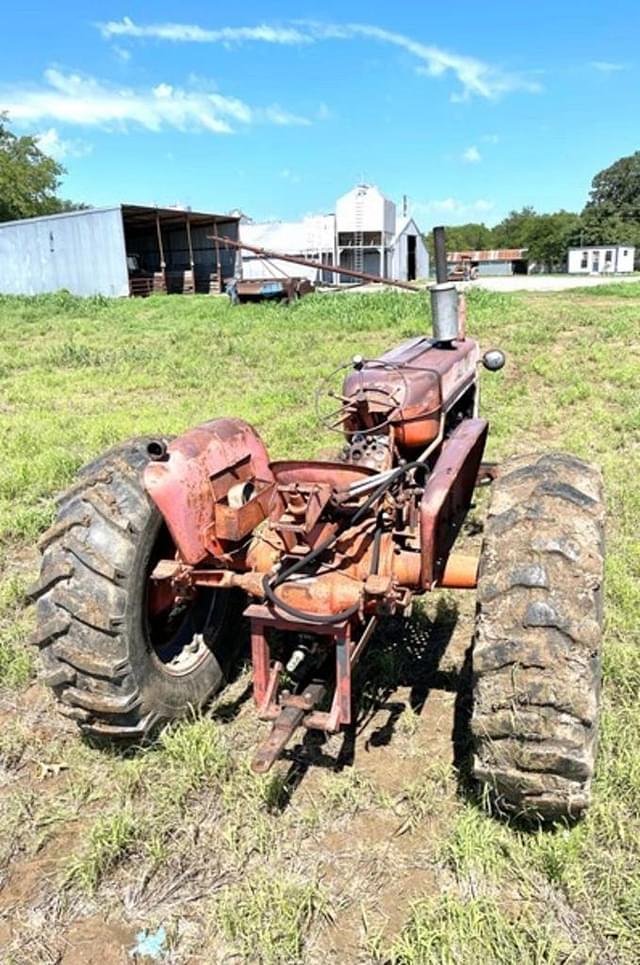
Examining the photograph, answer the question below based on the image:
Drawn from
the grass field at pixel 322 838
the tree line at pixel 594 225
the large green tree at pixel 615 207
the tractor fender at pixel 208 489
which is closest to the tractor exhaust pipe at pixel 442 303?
the grass field at pixel 322 838

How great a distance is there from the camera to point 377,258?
43.7 metres

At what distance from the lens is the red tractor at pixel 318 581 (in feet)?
7.28

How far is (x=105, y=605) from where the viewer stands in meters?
2.58

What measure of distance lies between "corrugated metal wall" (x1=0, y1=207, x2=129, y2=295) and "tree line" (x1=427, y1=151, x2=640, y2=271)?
4368 centimetres

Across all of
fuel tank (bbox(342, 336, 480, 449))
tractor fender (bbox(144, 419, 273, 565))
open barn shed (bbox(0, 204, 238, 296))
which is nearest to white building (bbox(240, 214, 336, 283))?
open barn shed (bbox(0, 204, 238, 296))

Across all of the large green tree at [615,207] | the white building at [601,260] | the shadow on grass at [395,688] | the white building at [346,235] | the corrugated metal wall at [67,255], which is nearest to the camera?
the shadow on grass at [395,688]

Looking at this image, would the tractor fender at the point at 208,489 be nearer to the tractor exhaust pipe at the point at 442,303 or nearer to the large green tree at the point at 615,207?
the tractor exhaust pipe at the point at 442,303

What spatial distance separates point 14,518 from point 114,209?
83.0 feet

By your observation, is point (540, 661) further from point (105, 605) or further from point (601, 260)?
point (601, 260)

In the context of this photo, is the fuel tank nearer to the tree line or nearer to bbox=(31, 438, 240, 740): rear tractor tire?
bbox=(31, 438, 240, 740): rear tractor tire

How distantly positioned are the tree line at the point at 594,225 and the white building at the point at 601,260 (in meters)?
7.70

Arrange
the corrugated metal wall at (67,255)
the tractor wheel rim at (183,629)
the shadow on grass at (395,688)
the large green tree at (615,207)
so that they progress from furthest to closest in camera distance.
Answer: the large green tree at (615,207) → the corrugated metal wall at (67,255) → the tractor wheel rim at (183,629) → the shadow on grass at (395,688)

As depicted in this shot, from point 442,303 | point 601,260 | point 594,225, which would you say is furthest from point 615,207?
point 442,303

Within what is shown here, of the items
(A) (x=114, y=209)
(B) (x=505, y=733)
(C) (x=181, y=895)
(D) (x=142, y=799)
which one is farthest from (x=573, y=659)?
(A) (x=114, y=209)
